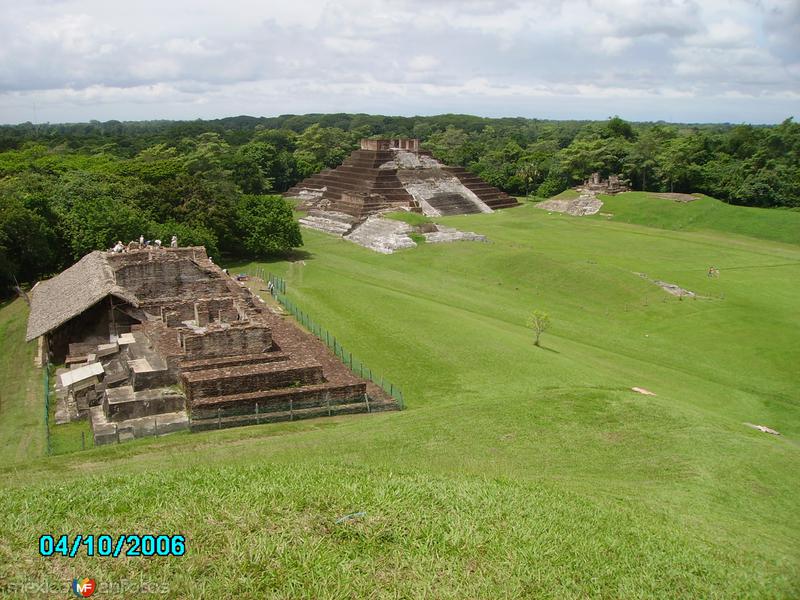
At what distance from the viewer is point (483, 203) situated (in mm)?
63000

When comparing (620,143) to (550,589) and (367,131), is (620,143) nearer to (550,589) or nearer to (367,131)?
(550,589)

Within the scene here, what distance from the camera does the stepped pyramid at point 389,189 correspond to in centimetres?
5453

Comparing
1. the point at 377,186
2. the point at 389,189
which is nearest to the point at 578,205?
the point at 389,189

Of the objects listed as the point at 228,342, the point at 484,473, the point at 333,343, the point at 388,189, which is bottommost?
the point at 333,343

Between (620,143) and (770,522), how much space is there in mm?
63930

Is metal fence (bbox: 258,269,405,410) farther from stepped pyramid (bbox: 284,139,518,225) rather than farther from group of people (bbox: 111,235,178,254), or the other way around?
stepped pyramid (bbox: 284,139,518,225)

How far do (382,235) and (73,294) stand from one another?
25.5m

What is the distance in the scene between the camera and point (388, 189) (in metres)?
57.6

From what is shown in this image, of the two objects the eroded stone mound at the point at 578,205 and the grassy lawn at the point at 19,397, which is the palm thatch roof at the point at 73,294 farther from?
the eroded stone mound at the point at 578,205

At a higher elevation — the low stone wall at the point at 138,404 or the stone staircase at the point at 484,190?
the stone staircase at the point at 484,190

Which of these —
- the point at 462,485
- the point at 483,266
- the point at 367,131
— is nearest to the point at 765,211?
the point at 483,266

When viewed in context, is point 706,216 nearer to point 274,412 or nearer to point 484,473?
point 274,412

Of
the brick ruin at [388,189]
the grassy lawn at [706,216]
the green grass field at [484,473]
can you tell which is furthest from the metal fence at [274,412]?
the grassy lawn at [706,216]

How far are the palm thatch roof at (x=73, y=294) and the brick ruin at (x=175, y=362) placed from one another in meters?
0.08
